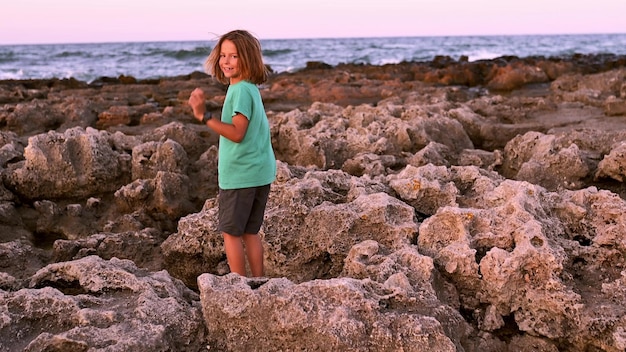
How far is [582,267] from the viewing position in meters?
2.81

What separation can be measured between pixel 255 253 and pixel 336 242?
45 centimetres

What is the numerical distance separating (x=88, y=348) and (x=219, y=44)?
1513mm

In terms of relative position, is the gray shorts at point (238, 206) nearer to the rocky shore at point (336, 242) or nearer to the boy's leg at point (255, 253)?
the boy's leg at point (255, 253)

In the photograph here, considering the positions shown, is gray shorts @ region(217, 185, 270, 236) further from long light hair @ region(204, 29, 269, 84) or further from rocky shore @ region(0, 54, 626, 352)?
long light hair @ region(204, 29, 269, 84)

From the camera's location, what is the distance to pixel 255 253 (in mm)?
2941

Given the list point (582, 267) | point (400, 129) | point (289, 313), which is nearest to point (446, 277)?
point (582, 267)

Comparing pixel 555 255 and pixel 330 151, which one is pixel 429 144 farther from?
pixel 555 255

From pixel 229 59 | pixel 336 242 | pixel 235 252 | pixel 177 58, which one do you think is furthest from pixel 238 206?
pixel 177 58

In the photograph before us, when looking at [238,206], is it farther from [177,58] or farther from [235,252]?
[177,58]

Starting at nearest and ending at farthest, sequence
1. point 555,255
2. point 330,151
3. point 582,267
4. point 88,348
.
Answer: point 88,348 → point 555,255 → point 582,267 → point 330,151

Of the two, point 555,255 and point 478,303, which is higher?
point 555,255

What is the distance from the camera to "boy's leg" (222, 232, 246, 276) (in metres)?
2.88

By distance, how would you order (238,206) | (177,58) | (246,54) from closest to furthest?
(246,54)
(238,206)
(177,58)

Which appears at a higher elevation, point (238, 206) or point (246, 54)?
point (246, 54)
